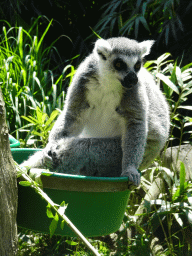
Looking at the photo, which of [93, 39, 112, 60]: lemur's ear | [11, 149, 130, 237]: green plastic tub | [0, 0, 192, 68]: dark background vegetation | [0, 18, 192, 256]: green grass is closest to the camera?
[11, 149, 130, 237]: green plastic tub

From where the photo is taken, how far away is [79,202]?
184 centimetres

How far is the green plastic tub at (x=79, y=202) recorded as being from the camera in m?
1.75

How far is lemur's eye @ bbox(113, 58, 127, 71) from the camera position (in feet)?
8.37

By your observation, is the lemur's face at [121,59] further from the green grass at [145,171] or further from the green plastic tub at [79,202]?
the green plastic tub at [79,202]

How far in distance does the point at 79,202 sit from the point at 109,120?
1.02m

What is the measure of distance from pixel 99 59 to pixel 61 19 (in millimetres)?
3443

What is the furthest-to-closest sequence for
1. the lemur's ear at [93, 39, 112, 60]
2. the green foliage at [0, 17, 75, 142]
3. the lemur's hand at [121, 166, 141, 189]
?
the green foliage at [0, 17, 75, 142] < the lemur's ear at [93, 39, 112, 60] < the lemur's hand at [121, 166, 141, 189]

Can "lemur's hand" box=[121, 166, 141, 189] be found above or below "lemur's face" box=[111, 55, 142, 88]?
below

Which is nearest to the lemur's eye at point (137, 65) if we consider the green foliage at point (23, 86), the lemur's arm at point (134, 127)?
the lemur's arm at point (134, 127)

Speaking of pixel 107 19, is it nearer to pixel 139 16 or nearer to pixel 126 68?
pixel 139 16

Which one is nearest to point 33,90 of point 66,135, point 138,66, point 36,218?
point 66,135

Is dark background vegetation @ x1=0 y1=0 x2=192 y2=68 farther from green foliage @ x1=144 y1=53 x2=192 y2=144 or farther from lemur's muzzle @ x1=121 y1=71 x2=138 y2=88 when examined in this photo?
lemur's muzzle @ x1=121 y1=71 x2=138 y2=88

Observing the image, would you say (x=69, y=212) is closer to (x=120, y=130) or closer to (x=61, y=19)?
(x=120, y=130)

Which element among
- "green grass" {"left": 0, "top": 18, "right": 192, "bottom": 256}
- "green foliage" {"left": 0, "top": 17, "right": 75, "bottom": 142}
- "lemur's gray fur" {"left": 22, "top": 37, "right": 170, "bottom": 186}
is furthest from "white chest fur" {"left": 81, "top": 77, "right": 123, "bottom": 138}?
"green foliage" {"left": 0, "top": 17, "right": 75, "bottom": 142}
